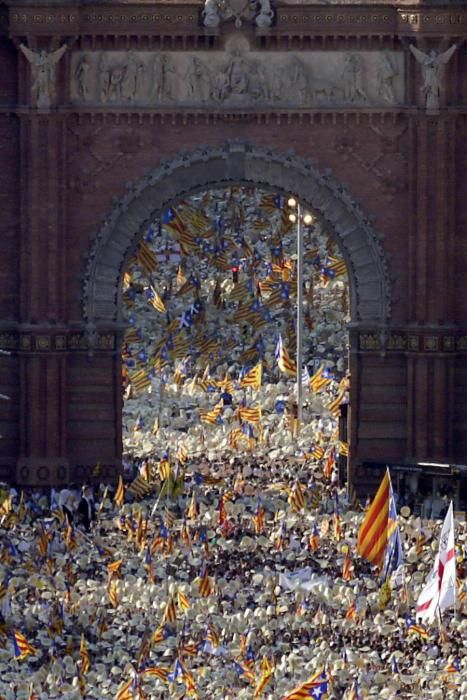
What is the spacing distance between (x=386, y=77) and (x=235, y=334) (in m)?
36.7

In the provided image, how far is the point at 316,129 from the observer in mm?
83125

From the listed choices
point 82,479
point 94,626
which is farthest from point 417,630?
point 82,479

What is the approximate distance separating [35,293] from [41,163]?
371cm

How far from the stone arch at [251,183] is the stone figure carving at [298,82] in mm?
1659

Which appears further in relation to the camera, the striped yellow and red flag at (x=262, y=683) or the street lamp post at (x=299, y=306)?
the street lamp post at (x=299, y=306)

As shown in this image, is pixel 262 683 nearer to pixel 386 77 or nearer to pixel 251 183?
pixel 251 183

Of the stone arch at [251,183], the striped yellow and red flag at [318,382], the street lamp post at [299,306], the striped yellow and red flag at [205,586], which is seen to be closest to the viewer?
→ the striped yellow and red flag at [205,586]

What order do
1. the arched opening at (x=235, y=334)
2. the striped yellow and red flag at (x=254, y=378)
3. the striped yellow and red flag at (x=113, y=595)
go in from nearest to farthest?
the striped yellow and red flag at (x=113, y=595)
the arched opening at (x=235, y=334)
the striped yellow and red flag at (x=254, y=378)

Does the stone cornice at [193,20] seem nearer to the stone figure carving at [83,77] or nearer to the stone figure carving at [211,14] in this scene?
the stone figure carving at [211,14]

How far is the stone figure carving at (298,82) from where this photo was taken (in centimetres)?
8275

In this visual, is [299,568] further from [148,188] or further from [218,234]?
[218,234]

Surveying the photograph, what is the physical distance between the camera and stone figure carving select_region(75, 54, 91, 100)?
82812mm

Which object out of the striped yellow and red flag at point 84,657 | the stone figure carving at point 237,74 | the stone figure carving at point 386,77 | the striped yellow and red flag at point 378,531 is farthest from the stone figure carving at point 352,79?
the striped yellow and red flag at point 84,657

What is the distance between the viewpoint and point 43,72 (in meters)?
82.2
